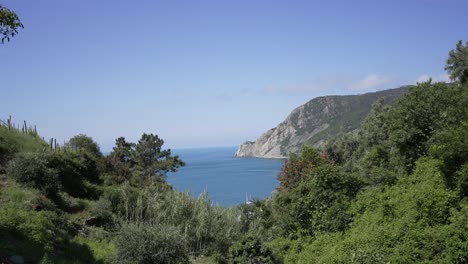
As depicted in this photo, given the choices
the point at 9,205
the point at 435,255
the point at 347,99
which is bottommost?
→ the point at 435,255

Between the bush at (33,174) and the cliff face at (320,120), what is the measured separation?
4055 inches

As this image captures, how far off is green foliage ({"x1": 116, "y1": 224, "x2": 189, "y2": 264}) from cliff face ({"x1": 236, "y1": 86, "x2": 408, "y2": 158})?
10663cm

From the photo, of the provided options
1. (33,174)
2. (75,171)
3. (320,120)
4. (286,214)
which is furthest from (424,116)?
(320,120)

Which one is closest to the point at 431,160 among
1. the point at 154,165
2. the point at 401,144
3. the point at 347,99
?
the point at 401,144

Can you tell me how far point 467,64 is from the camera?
95.7ft

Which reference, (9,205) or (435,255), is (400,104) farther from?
(9,205)

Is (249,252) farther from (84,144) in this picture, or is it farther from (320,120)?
(320,120)

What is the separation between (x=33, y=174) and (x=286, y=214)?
478 inches

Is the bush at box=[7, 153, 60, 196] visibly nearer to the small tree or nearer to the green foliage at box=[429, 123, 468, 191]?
the green foliage at box=[429, 123, 468, 191]

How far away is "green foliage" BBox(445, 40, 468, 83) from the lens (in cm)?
2970

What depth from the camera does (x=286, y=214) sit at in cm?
2014

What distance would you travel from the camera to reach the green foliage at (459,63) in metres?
29.7

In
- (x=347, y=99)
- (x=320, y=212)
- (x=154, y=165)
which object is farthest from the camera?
(x=347, y=99)

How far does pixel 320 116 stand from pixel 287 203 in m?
145
